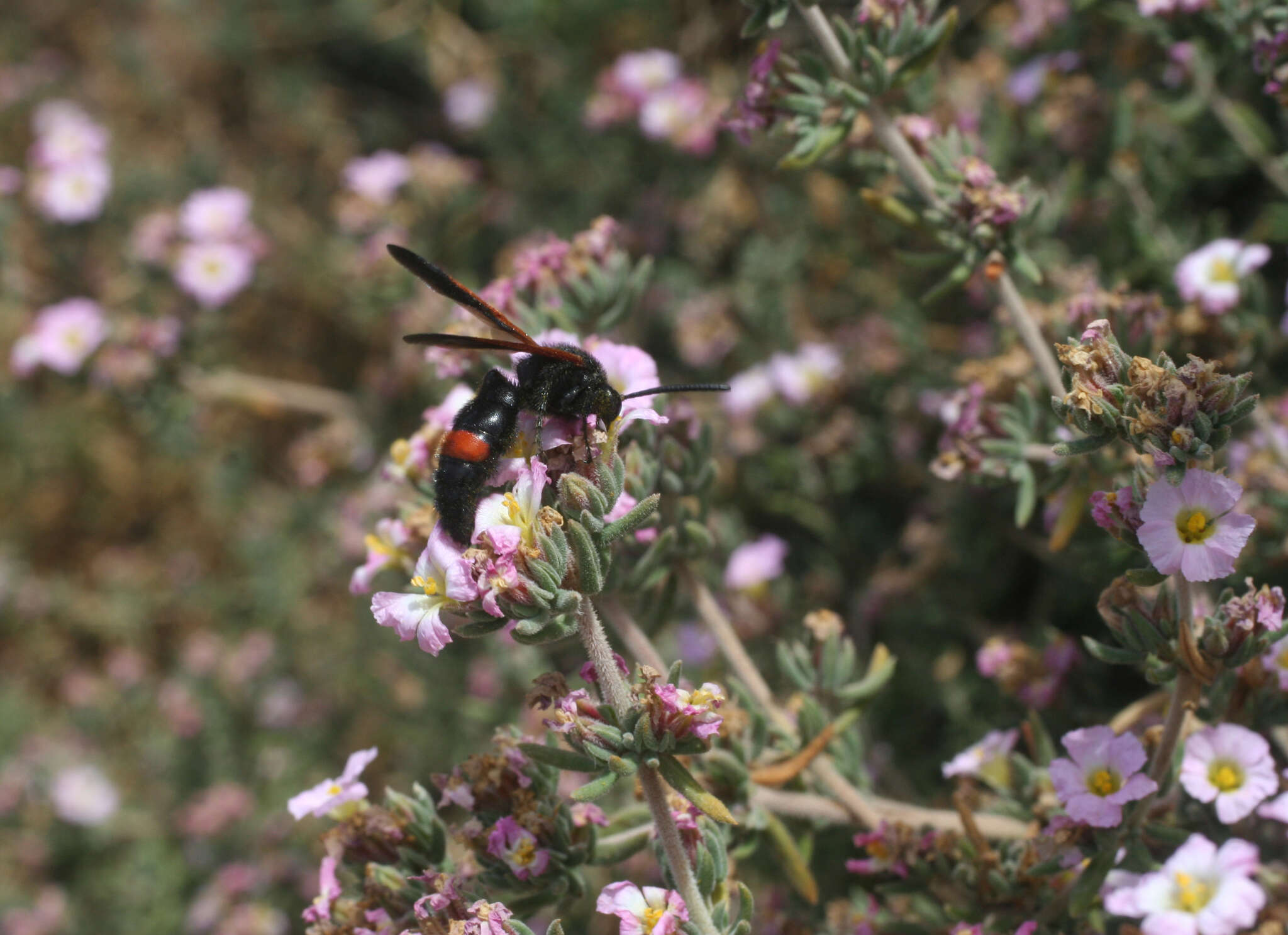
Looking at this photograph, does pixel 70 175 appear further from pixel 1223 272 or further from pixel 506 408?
pixel 1223 272

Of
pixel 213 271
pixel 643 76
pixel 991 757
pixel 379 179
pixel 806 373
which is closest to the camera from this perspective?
pixel 991 757

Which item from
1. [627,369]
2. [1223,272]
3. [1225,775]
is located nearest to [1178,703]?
[1225,775]

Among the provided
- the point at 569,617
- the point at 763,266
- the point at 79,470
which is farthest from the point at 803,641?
the point at 79,470

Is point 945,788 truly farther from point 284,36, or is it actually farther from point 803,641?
point 284,36

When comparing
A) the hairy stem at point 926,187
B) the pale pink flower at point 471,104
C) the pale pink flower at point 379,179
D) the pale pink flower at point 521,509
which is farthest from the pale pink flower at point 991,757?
the pale pink flower at point 471,104

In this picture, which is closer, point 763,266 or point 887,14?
point 887,14

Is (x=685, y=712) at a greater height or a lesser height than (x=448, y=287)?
lesser

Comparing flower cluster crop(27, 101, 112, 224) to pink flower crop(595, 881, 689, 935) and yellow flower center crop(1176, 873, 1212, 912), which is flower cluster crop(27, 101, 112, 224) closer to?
pink flower crop(595, 881, 689, 935)
